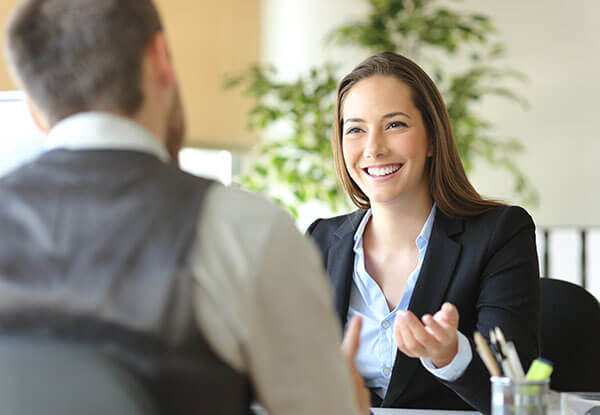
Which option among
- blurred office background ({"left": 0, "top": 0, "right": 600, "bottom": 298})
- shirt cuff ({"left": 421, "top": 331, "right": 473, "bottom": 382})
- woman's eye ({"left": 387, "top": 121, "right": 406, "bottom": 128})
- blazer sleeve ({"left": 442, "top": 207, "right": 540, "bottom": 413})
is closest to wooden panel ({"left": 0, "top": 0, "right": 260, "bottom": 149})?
blurred office background ({"left": 0, "top": 0, "right": 600, "bottom": 298})

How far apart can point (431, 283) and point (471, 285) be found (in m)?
0.10

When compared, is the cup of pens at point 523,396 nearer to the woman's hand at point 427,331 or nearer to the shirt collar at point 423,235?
the woman's hand at point 427,331

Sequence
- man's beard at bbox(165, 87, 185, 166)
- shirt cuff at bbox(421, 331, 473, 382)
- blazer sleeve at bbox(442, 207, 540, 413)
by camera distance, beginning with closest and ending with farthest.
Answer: man's beard at bbox(165, 87, 185, 166), shirt cuff at bbox(421, 331, 473, 382), blazer sleeve at bbox(442, 207, 540, 413)

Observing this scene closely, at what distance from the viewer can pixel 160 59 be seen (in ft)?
2.94

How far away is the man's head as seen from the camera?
847mm

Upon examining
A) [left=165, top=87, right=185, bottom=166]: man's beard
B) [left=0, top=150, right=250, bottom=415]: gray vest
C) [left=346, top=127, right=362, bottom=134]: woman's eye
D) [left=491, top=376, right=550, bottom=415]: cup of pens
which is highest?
[left=346, top=127, right=362, bottom=134]: woman's eye

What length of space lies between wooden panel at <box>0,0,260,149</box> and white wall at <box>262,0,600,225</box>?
1.43 meters

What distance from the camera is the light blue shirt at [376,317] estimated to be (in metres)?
1.76

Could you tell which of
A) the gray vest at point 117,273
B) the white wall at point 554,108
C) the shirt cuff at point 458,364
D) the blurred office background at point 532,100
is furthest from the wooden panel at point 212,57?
the gray vest at point 117,273

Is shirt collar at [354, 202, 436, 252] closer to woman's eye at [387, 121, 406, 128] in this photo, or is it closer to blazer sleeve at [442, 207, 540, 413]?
blazer sleeve at [442, 207, 540, 413]

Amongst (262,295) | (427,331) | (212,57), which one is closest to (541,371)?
(427,331)

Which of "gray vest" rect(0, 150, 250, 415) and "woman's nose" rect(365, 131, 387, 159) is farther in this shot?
"woman's nose" rect(365, 131, 387, 159)

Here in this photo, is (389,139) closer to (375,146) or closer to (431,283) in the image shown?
(375,146)

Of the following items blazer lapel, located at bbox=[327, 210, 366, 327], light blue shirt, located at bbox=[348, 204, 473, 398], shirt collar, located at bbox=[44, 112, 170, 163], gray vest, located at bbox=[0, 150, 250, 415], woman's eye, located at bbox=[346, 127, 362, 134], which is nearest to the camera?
gray vest, located at bbox=[0, 150, 250, 415]
